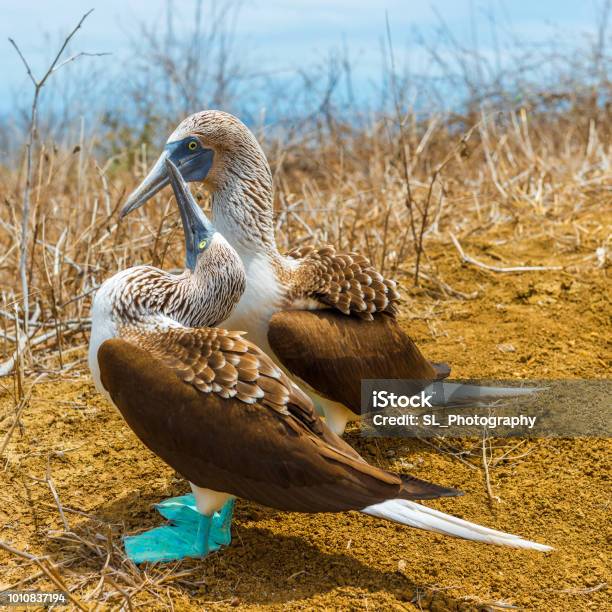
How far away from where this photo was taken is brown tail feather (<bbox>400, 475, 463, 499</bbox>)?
104 inches

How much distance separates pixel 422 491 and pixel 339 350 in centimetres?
86

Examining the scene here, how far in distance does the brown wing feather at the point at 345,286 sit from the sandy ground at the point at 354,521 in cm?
66

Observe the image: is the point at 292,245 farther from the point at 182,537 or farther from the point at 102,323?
the point at 182,537

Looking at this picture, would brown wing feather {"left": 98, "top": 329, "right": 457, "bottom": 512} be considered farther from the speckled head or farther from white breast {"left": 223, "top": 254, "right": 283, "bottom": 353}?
the speckled head

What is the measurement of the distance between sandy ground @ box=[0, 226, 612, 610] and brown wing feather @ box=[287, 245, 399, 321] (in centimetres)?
66

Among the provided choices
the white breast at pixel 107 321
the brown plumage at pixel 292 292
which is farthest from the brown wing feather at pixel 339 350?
the white breast at pixel 107 321

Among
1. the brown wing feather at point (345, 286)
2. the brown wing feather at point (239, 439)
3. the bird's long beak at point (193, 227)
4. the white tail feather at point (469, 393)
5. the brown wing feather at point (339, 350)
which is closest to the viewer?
the brown wing feather at point (239, 439)

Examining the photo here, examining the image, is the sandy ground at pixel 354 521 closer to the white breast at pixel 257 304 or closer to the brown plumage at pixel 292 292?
the brown plumage at pixel 292 292

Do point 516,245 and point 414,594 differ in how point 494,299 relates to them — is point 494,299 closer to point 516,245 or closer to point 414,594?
point 516,245

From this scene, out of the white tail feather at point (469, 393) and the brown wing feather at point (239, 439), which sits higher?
the brown wing feather at point (239, 439)

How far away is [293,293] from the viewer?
348 centimetres

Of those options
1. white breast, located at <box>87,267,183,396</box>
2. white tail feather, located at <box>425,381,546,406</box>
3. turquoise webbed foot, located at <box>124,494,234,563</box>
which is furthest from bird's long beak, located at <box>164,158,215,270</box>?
white tail feather, located at <box>425,381,546,406</box>

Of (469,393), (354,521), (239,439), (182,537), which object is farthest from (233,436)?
(469,393)

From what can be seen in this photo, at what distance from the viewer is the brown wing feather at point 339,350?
3.32 meters
